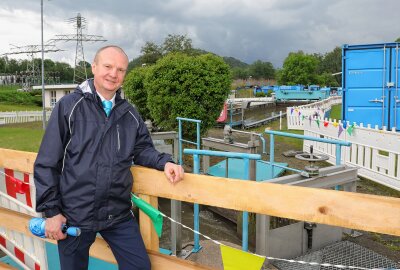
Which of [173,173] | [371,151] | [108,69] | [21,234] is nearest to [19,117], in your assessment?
[371,151]

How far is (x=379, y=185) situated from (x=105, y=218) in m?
7.32

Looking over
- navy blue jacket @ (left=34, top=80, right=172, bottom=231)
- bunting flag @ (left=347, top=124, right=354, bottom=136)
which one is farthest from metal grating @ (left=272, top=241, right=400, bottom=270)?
bunting flag @ (left=347, top=124, right=354, bottom=136)

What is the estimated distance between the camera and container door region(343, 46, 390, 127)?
1100 centimetres

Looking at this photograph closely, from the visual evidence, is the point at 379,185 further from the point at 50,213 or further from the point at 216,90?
the point at 50,213

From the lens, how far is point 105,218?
2133 mm

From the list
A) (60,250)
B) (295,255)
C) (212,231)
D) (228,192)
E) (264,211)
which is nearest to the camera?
(264,211)

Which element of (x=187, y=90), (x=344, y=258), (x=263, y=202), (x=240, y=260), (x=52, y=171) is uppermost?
(x=187, y=90)

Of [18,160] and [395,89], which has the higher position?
[395,89]

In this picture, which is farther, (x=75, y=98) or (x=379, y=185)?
(x=379, y=185)

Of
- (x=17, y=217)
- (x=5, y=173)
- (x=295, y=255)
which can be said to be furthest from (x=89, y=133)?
(x=295, y=255)

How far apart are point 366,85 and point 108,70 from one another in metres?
10.6

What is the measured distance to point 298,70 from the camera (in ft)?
219

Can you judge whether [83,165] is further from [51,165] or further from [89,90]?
[89,90]

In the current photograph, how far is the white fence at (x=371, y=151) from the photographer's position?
25.1ft
